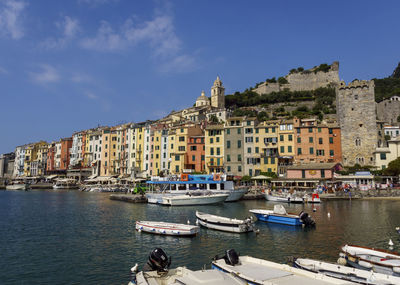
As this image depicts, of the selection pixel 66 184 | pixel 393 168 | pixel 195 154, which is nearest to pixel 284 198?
pixel 393 168

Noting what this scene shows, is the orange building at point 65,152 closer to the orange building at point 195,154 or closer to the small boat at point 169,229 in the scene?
the orange building at point 195,154

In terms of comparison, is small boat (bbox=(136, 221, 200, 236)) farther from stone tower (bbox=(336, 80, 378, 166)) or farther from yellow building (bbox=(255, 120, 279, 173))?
stone tower (bbox=(336, 80, 378, 166))

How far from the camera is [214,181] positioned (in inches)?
1951

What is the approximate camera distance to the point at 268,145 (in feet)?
220

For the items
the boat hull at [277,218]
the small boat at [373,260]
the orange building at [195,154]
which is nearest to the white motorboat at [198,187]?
the boat hull at [277,218]

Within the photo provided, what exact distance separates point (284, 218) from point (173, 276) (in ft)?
65.0

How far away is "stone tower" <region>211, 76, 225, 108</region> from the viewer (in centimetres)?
12319

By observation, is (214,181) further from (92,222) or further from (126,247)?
(126,247)

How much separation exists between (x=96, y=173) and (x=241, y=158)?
5201 centimetres

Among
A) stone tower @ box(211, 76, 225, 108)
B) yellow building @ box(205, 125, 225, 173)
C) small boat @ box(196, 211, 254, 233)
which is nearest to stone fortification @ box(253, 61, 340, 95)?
stone tower @ box(211, 76, 225, 108)

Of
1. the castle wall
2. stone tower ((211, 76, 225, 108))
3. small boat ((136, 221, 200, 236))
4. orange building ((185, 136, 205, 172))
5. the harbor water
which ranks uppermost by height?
stone tower ((211, 76, 225, 108))

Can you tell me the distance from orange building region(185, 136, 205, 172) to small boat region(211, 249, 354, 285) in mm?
61039

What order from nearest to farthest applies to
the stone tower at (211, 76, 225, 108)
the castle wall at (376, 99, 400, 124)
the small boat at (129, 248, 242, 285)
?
the small boat at (129, 248, 242, 285), the castle wall at (376, 99, 400, 124), the stone tower at (211, 76, 225, 108)

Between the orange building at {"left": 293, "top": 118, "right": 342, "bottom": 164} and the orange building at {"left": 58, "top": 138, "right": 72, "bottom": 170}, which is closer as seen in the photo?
the orange building at {"left": 293, "top": 118, "right": 342, "bottom": 164}
